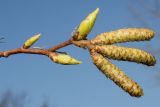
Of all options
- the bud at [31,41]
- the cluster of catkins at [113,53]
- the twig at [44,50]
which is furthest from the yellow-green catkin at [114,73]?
the bud at [31,41]

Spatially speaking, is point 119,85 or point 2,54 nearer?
point 119,85

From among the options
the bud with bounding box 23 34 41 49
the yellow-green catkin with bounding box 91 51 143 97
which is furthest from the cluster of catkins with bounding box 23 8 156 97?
the bud with bounding box 23 34 41 49

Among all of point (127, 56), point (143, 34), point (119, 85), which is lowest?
point (119, 85)

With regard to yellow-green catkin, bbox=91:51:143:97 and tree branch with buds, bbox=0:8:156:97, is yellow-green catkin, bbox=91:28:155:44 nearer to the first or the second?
tree branch with buds, bbox=0:8:156:97

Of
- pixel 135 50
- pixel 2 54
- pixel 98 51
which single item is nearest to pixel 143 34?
pixel 135 50

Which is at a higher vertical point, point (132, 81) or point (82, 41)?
point (82, 41)

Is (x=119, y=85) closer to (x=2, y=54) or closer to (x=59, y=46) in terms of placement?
(x=59, y=46)

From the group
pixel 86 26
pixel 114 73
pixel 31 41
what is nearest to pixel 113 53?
pixel 114 73

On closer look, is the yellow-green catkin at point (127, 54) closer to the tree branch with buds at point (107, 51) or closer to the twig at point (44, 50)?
the tree branch with buds at point (107, 51)
